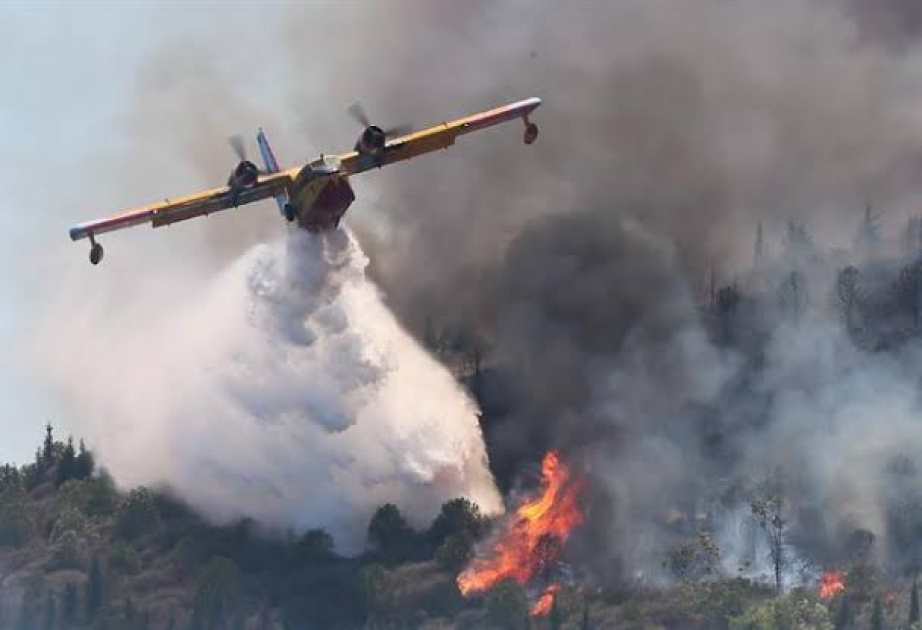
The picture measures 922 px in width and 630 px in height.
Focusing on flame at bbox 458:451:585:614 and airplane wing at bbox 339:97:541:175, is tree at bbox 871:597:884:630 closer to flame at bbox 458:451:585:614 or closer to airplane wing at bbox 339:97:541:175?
flame at bbox 458:451:585:614

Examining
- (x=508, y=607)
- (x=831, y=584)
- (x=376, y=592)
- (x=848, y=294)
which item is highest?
(x=848, y=294)

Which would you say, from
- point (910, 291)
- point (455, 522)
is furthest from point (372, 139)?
point (910, 291)

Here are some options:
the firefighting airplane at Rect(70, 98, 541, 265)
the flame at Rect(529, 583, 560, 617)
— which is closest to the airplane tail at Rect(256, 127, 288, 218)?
the firefighting airplane at Rect(70, 98, 541, 265)

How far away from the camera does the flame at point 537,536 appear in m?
152

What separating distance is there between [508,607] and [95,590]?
29.4 metres

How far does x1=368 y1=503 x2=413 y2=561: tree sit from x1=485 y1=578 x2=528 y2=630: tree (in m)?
9.68

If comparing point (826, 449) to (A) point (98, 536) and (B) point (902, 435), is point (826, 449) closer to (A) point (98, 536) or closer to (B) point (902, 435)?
(B) point (902, 435)

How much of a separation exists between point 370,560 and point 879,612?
3281cm

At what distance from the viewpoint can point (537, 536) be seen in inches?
6048

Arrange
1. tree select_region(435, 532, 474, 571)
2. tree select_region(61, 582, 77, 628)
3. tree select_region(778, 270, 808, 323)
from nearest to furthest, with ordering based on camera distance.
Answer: tree select_region(435, 532, 474, 571) < tree select_region(61, 582, 77, 628) < tree select_region(778, 270, 808, 323)

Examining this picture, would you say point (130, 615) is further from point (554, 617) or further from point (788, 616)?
point (788, 616)

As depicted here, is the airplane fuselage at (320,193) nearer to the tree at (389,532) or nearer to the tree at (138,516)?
the tree at (389,532)

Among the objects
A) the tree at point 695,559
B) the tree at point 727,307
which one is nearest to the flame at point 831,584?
the tree at point 695,559

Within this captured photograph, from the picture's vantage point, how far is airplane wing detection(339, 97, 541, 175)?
142 meters
